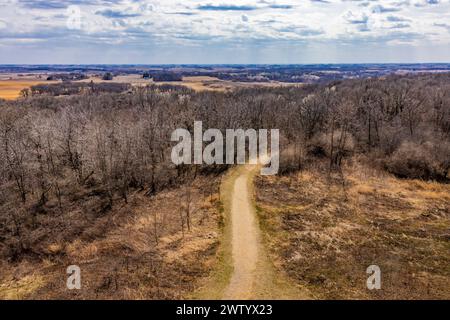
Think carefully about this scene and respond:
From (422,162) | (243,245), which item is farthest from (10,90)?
(422,162)

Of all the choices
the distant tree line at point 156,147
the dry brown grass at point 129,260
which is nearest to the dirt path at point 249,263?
the dry brown grass at point 129,260

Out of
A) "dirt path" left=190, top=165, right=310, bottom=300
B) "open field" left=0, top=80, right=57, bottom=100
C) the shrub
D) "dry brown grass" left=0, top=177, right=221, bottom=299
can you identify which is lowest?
"dry brown grass" left=0, top=177, right=221, bottom=299

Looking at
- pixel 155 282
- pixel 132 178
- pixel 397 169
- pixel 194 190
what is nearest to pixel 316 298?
pixel 155 282

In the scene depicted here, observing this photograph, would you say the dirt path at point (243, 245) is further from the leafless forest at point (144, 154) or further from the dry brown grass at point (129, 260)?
the leafless forest at point (144, 154)

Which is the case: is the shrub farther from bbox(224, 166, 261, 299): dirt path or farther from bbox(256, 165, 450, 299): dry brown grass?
bbox(224, 166, 261, 299): dirt path

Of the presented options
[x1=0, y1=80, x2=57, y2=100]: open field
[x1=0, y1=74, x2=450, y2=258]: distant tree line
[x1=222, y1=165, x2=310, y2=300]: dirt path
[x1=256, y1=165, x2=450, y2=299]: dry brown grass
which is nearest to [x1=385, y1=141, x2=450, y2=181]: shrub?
[x1=0, y1=74, x2=450, y2=258]: distant tree line
